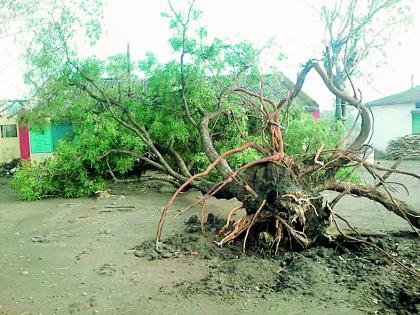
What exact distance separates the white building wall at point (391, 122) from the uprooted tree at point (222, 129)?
50.6 ft

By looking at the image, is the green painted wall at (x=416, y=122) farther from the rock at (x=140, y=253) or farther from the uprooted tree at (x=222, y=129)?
the rock at (x=140, y=253)

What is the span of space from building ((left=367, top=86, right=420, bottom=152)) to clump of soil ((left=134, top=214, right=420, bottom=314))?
1889cm

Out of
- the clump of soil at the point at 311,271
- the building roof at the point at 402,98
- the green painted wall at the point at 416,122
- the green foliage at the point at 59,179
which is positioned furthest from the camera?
the building roof at the point at 402,98

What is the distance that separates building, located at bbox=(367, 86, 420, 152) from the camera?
954 inches

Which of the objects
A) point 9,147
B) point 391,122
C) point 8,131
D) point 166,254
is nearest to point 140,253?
point 166,254

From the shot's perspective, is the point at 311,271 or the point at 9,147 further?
the point at 9,147

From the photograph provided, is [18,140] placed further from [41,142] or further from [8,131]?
[41,142]

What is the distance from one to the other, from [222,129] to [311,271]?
6.87m

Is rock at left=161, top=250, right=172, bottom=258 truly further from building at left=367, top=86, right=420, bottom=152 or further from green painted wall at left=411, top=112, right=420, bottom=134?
green painted wall at left=411, top=112, right=420, bottom=134

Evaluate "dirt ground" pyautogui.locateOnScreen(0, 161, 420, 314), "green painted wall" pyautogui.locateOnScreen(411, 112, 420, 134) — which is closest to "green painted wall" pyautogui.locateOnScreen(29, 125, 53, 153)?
"dirt ground" pyautogui.locateOnScreen(0, 161, 420, 314)

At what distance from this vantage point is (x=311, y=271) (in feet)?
17.6

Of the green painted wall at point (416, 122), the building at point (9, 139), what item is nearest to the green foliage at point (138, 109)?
the building at point (9, 139)

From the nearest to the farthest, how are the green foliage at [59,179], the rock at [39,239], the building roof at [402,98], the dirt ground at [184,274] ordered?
the dirt ground at [184,274] < the rock at [39,239] < the green foliage at [59,179] < the building roof at [402,98]

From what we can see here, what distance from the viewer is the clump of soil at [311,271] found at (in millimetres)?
4729
